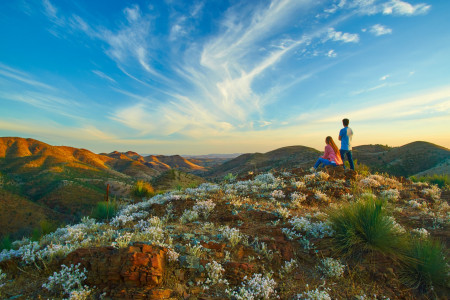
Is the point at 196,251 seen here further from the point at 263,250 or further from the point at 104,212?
the point at 104,212

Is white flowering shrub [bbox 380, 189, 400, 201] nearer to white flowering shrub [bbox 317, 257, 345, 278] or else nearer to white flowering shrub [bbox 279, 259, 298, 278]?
white flowering shrub [bbox 317, 257, 345, 278]

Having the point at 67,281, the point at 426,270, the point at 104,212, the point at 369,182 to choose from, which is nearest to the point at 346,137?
the point at 369,182

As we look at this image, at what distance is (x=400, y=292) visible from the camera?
348cm

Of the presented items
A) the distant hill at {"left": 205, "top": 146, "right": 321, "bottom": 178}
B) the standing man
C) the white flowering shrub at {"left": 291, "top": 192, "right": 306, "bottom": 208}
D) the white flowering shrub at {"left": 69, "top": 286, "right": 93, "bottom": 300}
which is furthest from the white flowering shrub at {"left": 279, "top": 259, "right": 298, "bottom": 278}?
the distant hill at {"left": 205, "top": 146, "right": 321, "bottom": 178}

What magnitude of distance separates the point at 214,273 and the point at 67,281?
1974 millimetres

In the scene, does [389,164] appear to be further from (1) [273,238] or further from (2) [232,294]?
(2) [232,294]

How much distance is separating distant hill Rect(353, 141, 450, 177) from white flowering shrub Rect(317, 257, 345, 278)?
27.9 m

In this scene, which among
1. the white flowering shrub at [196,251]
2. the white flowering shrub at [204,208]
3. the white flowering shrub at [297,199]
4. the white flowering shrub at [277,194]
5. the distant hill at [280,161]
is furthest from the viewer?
the distant hill at [280,161]

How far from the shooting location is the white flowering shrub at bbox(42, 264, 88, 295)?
10.0 ft

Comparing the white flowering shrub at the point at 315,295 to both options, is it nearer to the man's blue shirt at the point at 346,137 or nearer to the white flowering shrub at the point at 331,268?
the white flowering shrub at the point at 331,268

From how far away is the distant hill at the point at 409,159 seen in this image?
2877 cm

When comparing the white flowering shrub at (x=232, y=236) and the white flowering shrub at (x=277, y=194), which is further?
the white flowering shrub at (x=277, y=194)

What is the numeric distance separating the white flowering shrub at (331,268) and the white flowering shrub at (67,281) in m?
3.55

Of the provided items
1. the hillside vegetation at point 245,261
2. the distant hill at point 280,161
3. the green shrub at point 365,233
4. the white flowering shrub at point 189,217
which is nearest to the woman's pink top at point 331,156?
the hillside vegetation at point 245,261
